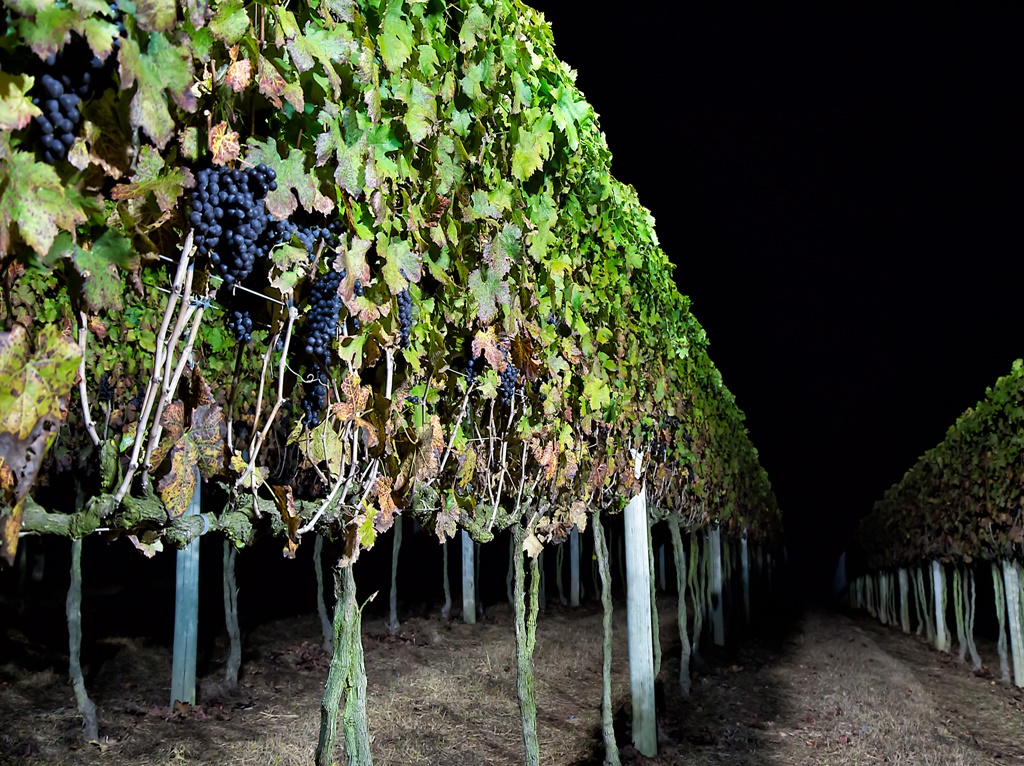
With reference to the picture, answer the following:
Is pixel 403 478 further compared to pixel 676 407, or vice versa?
pixel 676 407

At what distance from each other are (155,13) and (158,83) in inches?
4.6

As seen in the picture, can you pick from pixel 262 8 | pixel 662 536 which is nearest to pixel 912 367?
pixel 662 536

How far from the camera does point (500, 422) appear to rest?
4211mm

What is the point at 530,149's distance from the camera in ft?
11.4

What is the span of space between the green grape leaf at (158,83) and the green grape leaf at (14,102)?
168 mm

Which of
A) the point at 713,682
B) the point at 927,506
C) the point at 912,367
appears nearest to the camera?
the point at 713,682

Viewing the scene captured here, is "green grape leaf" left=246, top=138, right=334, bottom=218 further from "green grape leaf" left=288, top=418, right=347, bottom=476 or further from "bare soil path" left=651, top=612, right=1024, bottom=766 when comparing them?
"bare soil path" left=651, top=612, right=1024, bottom=766

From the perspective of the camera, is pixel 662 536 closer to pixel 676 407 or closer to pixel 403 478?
pixel 676 407

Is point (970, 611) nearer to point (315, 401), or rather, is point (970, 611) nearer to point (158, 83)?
point (315, 401)

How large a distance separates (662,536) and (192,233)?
1819cm

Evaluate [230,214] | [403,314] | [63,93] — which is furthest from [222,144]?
[403,314]

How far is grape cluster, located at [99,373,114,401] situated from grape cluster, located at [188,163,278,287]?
4143 mm

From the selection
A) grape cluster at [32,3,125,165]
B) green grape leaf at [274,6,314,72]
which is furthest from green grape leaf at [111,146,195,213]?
green grape leaf at [274,6,314,72]

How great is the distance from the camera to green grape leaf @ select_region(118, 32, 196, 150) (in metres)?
1.34
